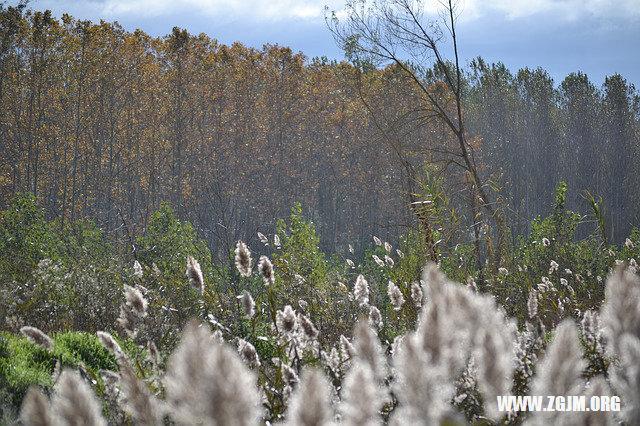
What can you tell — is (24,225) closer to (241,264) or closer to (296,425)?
(241,264)

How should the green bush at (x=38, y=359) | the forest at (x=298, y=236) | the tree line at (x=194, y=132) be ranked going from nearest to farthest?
1. the forest at (x=298, y=236)
2. the green bush at (x=38, y=359)
3. the tree line at (x=194, y=132)

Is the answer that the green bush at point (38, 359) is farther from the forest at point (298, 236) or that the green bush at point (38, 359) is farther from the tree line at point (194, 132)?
the tree line at point (194, 132)

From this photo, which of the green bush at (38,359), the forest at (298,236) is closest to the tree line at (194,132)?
the forest at (298,236)

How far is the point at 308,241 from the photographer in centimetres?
834

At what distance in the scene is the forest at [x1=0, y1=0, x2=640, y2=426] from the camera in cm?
80

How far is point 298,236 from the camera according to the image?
8125 millimetres

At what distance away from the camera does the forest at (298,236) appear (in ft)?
2.62

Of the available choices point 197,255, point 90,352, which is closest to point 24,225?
point 197,255

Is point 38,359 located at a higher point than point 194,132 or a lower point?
lower

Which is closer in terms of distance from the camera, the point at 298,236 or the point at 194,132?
the point at 298,236

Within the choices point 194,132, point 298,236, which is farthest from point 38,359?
point 194,132

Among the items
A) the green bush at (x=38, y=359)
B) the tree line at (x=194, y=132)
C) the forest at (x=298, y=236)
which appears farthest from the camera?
the tree line at (x=194, y=132)

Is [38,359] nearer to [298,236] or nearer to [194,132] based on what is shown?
[298,236]

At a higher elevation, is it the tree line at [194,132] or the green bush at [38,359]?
the tree line at [194,132]
